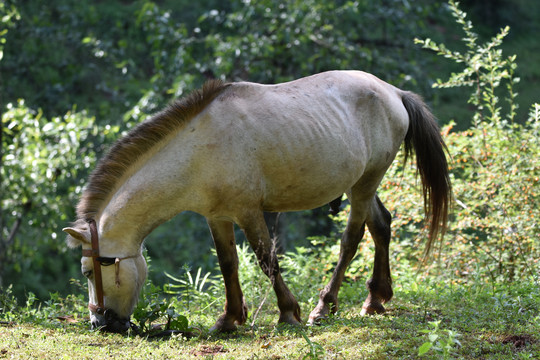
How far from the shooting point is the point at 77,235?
3.87 m

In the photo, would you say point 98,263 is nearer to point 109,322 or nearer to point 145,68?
point 109,322

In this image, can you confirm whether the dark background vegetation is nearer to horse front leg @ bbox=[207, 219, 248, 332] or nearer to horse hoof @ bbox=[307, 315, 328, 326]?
horse front leg @ bbox=[207, 219, 248, 332]

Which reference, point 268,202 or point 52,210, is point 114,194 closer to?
point 268,202

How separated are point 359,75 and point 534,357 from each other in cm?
236

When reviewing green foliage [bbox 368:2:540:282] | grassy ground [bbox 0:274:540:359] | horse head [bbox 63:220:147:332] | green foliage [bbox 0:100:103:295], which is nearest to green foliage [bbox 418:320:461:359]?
grassy ground [bbox 0:274:540:359]

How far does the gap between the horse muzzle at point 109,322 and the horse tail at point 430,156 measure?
7.95 feet

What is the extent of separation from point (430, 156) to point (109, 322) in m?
2.71

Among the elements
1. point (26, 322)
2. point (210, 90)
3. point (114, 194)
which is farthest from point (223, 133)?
point (26, 322)

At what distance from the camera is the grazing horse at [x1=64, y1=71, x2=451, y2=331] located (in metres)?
3.88

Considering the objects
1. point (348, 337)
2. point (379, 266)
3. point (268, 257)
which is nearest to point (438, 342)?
point (348, 337)

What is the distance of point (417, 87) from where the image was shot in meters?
9.27

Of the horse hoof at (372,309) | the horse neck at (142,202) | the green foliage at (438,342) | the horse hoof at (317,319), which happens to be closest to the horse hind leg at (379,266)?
the horse hoof at (372,309)

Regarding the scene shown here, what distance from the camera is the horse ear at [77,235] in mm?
3842

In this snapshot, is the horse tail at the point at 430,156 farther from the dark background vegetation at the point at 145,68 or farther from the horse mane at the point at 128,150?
the dark background vegetation at the point at 145,68
